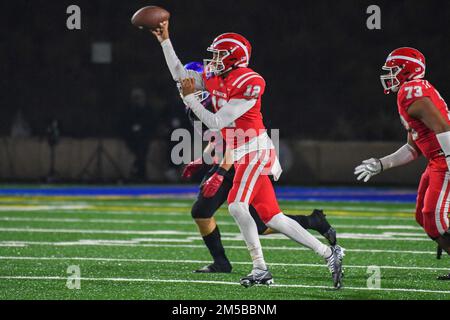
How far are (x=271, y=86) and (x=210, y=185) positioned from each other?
503 inches

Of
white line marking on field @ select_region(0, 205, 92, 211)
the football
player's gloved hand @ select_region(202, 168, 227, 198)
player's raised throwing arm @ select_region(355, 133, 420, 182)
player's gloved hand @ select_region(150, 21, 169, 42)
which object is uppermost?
the football

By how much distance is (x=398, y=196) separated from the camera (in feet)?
49.8

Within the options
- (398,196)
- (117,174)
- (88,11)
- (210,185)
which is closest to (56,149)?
(117,174)

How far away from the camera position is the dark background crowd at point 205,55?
1905cm

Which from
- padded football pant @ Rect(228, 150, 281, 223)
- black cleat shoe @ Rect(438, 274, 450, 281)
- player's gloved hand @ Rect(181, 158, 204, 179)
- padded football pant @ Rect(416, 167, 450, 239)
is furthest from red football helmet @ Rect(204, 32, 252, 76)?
black cleat shoe @ Rect(438, 274, 450, 281)

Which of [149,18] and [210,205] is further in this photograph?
[210,205]

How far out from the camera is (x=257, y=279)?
657 centimetres

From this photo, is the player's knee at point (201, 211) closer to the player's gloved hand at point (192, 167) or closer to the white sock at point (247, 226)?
the player's gloved hand at point (192, 167)

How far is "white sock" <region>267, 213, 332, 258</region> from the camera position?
6570 millimetres

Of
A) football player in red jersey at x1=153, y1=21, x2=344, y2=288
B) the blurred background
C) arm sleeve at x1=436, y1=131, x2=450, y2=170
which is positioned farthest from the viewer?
the blurred background

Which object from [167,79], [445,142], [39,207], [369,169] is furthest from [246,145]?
[167,79]

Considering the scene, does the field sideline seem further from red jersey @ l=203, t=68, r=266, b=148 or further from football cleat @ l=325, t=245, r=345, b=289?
red jersey @ l=203, t=68, r=266, b=148

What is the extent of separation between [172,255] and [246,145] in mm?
1952

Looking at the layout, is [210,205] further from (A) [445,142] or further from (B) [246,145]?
(A) [445,142]
